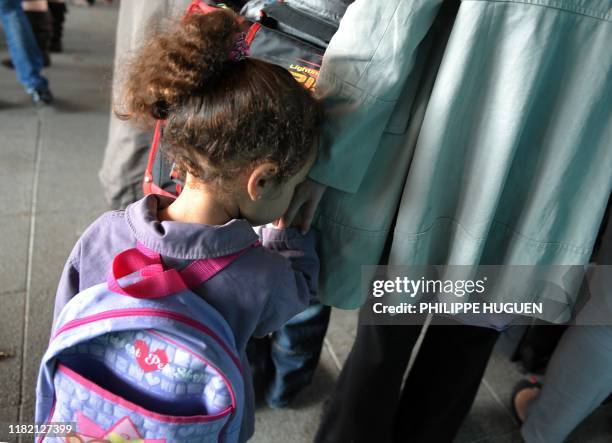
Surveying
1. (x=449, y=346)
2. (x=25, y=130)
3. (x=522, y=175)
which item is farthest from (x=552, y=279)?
(x=25, y=130)

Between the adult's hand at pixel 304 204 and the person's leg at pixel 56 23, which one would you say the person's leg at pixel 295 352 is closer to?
the adult's hand at pixel 304 204

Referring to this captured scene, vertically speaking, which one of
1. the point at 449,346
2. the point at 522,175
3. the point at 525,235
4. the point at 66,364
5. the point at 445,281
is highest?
the point at 522,175

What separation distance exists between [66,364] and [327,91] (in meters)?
0.64

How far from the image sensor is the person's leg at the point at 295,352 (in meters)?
1.59

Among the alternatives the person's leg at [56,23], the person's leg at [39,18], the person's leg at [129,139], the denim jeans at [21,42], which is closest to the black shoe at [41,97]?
the denim jeans at [21,42]

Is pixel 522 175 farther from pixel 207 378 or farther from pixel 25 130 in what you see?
pixel 25 130

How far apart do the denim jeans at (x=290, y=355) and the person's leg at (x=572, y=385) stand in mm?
666

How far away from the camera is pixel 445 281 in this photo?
113 centimetres

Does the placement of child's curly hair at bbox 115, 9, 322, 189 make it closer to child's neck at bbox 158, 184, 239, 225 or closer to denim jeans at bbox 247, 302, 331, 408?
child's neck at bbox 158, 184, 239, 225

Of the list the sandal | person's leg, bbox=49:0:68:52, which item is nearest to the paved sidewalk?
the sandal

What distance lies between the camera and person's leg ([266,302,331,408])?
1.59 meters

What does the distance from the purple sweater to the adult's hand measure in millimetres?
86

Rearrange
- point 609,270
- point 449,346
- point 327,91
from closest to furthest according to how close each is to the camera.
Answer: point 327,91 < point 609,270 < point 449,346

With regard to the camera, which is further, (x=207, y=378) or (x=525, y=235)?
Answer: (x=525, y=235)
